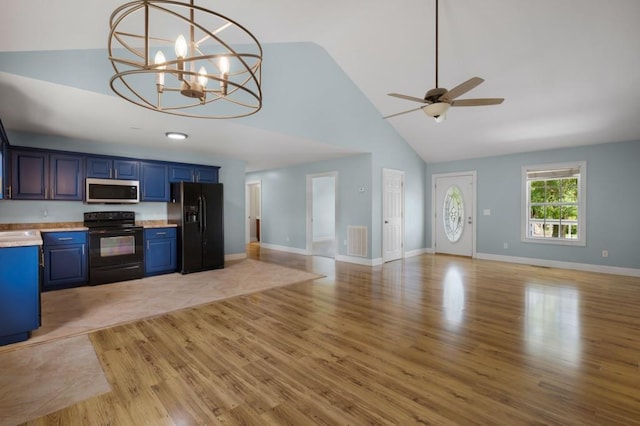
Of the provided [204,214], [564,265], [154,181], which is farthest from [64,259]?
[564,265]

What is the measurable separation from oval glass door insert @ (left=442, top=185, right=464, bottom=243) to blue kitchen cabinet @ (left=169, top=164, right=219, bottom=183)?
18.3 feet

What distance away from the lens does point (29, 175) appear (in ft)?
14.4

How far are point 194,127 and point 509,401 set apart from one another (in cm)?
438

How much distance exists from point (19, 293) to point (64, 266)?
6.32 ft

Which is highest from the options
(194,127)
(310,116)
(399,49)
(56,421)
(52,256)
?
(399,49)

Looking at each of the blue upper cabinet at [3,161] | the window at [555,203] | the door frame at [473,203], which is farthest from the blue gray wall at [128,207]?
the window at [555,203]

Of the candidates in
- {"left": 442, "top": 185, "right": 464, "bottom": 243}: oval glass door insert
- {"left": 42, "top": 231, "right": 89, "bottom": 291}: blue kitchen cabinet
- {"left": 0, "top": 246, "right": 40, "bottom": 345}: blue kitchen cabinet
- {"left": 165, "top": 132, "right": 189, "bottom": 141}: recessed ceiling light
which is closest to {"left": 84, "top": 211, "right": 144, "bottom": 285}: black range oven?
{"left": 42, "top": 231, "right": 89, "bottom": 291}: blue kitchen cabinet

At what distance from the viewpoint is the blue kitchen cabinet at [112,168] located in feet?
16.0

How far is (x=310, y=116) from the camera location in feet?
16.4

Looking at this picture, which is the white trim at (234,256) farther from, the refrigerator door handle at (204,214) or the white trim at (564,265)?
the white trim at (564,265)

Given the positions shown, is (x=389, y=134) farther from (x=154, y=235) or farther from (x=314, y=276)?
(x=154, y=235)

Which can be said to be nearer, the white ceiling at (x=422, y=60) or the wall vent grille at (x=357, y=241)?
the white ceiling at (x=422, y=60)

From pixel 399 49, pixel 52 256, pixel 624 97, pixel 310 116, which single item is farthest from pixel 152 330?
pixel 624 97

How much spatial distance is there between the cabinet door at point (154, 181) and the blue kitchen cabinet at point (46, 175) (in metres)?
0.88
